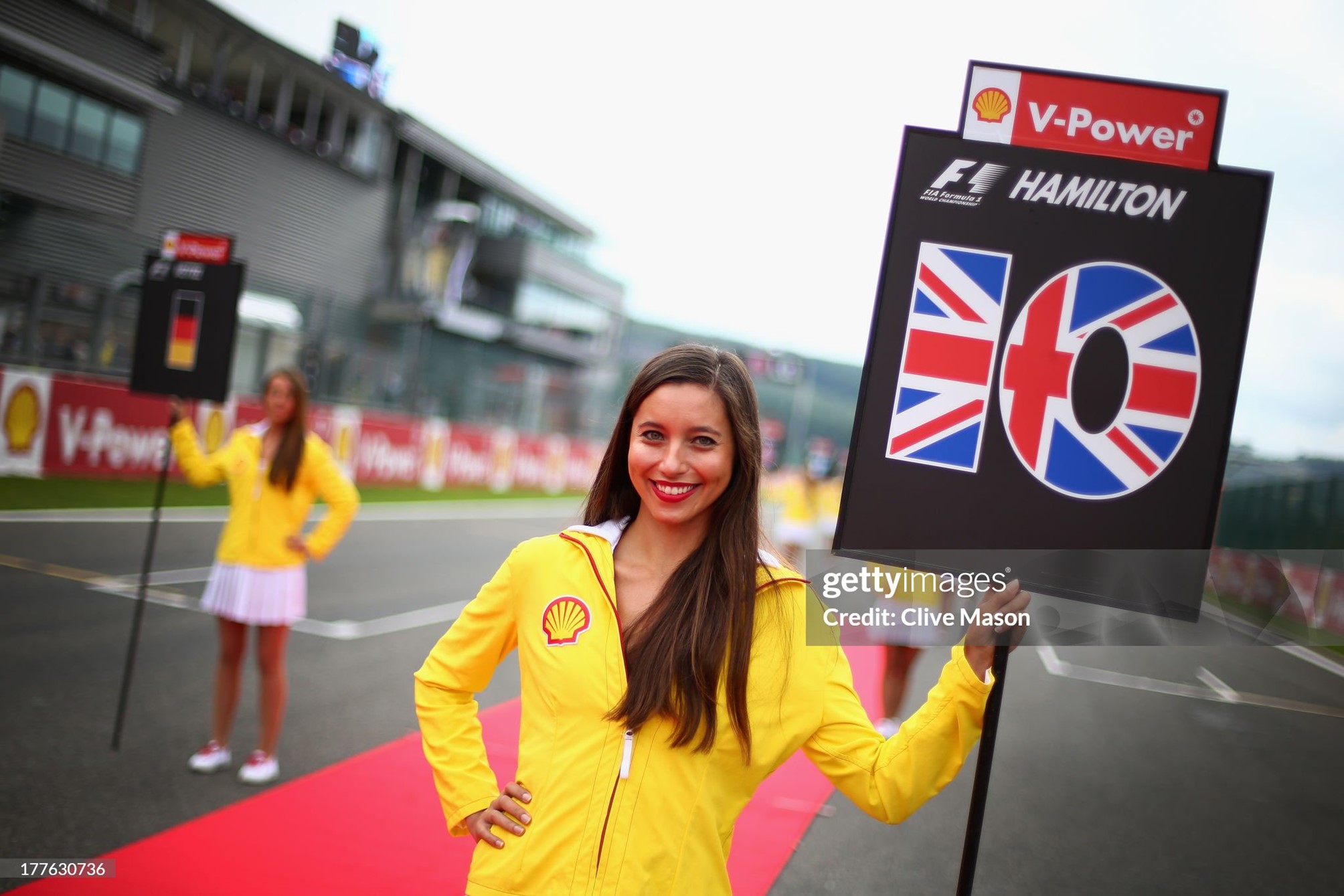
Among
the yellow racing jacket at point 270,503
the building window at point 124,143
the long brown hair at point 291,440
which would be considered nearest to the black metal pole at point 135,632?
the yellow racing jacket at point 270,503

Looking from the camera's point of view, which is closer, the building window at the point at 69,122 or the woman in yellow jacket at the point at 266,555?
the woman in yellow jacket at the point at 266,555

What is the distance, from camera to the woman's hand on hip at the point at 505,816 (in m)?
1.82

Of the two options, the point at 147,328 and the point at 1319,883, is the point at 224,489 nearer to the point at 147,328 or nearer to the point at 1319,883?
the point at 147,328

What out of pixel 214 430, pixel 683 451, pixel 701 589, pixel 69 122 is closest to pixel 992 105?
pixel 683 451

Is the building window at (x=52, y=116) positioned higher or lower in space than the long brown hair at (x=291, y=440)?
higher

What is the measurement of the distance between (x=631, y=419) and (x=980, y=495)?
2.45 ft

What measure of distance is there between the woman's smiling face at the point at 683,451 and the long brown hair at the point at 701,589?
27mm

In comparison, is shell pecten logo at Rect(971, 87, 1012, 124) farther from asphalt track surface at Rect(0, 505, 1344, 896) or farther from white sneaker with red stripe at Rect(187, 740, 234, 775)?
white sneaker with red stripe at Rect(187, 740, 234, 775)

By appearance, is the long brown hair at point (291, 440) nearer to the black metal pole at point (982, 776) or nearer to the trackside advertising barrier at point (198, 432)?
the black metal pole at point (982, 776)

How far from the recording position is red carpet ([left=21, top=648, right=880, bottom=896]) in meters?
3.48

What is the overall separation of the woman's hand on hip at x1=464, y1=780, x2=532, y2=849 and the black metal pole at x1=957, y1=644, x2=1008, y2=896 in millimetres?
797

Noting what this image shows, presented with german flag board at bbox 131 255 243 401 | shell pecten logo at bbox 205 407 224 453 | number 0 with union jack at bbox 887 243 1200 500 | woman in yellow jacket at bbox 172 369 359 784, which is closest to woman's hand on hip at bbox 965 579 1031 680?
number 0 with union jack at bbox 887 243 1200 500

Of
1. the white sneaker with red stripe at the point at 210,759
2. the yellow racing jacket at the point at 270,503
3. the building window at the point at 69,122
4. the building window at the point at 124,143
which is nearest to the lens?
the white sneaker with red stripe at the point at 210,759

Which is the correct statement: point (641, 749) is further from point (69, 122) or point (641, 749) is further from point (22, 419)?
point (69, 122)
